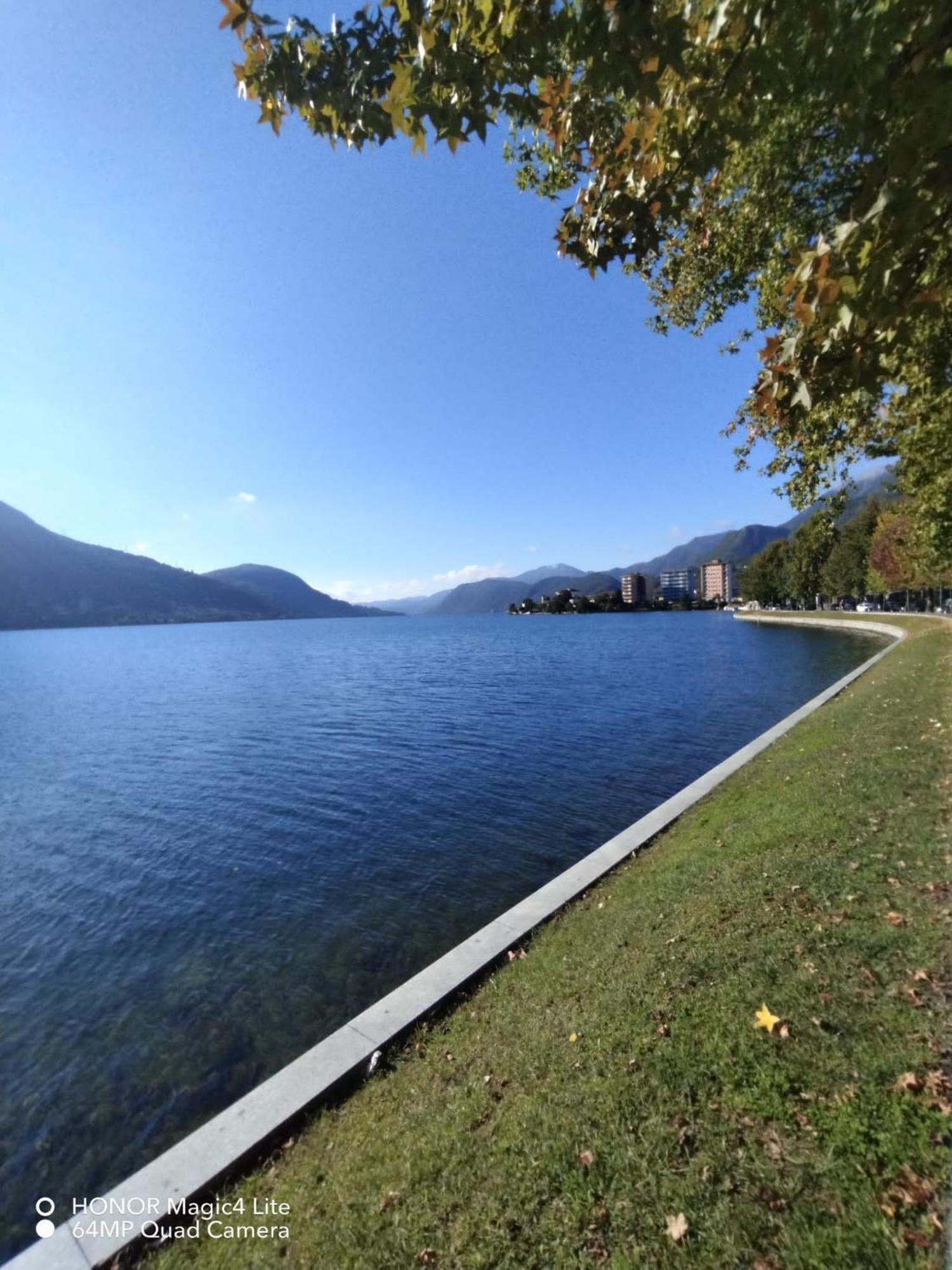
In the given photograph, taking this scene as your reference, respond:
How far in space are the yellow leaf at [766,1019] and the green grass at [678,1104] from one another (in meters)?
0.07

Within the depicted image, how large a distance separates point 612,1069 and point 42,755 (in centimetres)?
2821

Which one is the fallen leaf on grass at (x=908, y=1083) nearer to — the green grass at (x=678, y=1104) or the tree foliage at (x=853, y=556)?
the green grass at (x=678, y=1104)

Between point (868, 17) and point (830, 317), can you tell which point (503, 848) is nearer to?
point (830, 317)

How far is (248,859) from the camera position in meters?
12.9

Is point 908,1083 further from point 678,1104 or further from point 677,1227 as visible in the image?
point 677,1227

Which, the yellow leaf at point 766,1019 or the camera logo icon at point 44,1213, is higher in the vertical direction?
the yellow leaf at point 766,1019

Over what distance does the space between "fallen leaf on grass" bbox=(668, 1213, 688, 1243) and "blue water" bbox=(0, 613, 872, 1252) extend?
5.46m

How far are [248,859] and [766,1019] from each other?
37.3 feet

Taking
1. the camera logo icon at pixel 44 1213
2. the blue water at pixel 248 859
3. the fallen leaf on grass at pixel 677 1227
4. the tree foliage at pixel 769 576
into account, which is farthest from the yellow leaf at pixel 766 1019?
the tree foliage at pixel 769 576

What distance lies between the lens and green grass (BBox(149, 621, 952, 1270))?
122 inches

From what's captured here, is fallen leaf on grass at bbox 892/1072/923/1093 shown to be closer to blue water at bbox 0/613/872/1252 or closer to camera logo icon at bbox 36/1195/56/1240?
blue water at bbox 0/613/872/1252

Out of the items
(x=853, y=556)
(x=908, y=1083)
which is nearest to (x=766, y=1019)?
(x=908, y=1083)

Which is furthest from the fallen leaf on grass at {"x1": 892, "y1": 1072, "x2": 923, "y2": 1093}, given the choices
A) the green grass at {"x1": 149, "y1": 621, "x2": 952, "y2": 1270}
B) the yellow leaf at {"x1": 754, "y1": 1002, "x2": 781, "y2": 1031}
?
the yellow leaf at {"x1": 754, "y1": 1002, "x2": 781, "y2": 1031}

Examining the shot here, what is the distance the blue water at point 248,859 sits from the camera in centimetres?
688
